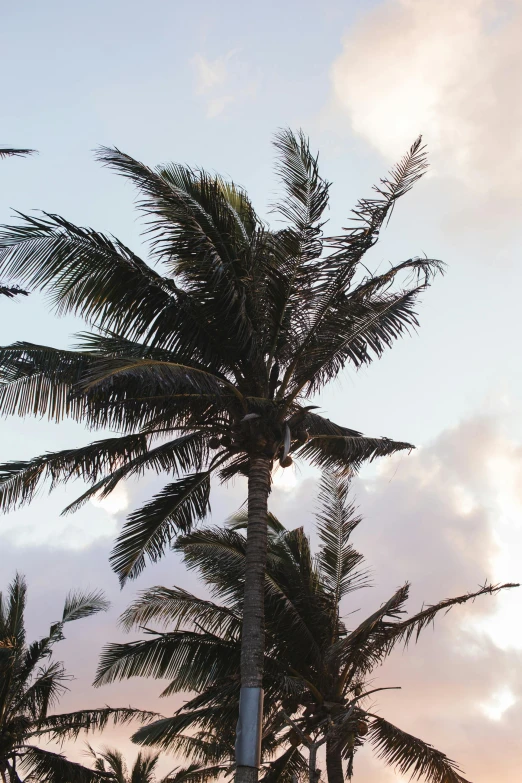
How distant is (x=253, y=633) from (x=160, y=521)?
2550mm

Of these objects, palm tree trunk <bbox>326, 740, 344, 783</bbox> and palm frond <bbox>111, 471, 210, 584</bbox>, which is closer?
palm frond <bbox>111, 471, 210, 584</bbox>

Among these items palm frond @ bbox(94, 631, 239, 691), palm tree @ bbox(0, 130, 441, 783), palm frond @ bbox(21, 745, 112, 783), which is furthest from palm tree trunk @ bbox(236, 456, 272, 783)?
palm frond @ bbox(21, 745, 112, 783)

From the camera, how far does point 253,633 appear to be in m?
10.8

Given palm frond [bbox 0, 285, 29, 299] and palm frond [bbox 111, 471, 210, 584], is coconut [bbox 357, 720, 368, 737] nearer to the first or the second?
palm frond [bbox 111, 471, 210, 584]

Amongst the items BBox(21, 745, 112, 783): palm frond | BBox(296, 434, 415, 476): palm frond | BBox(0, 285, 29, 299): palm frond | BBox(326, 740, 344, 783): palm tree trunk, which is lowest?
BBox(21, 745, 112, 783): palm frond

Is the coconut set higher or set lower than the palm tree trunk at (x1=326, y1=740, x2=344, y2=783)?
higher

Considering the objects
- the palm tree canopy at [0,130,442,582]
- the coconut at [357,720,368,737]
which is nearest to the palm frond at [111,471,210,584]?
the palm tree canopy at [0,130,442,582]

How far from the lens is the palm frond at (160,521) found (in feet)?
40.6

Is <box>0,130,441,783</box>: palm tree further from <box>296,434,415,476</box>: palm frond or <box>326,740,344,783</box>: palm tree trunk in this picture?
<box>326,740,344,783</box>: palm tree trunk

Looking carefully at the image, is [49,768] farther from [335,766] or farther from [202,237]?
[202,237]

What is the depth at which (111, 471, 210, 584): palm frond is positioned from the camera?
12.4m

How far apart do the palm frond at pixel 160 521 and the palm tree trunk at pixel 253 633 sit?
1.47 metres

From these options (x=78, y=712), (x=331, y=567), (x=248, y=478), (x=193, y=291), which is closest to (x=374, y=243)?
(x=193, y=291)

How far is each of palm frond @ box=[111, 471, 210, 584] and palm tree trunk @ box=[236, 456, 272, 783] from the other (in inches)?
57.8
